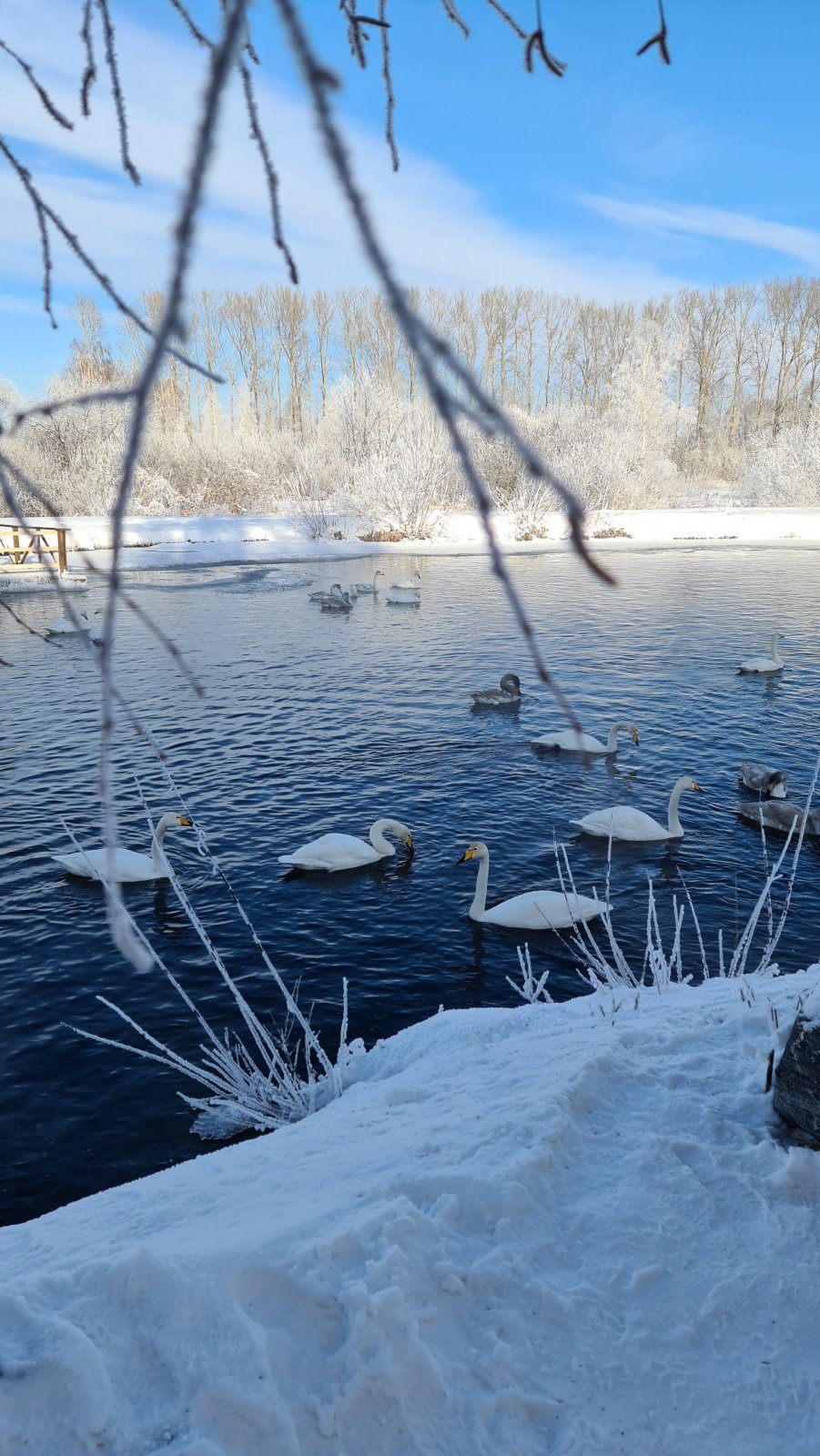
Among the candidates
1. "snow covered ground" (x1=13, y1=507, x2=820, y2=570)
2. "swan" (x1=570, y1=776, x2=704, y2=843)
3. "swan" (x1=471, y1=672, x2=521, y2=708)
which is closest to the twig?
"swan" (x1=570, y1=776, x2=704, y2=843)

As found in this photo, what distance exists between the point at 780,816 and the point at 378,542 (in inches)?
1445

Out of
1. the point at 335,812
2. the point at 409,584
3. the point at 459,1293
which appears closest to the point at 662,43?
the point at 459,1293

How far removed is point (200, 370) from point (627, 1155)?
3086 mm

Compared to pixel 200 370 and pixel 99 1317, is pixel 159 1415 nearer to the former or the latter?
pixel 99 1317

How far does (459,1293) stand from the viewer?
8.16 feet

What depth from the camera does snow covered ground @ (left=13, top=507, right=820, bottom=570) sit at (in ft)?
133

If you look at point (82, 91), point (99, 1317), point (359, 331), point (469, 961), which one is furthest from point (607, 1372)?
point (359, 331)

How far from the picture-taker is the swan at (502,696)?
1574 cm

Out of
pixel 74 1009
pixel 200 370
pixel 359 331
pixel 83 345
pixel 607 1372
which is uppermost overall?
pixel 359 331

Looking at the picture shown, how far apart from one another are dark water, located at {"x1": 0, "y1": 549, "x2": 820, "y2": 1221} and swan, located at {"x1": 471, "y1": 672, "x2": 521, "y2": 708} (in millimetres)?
305

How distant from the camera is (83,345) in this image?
3133mm

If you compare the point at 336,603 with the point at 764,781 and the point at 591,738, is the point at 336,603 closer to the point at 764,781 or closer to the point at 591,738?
the point at 591,738

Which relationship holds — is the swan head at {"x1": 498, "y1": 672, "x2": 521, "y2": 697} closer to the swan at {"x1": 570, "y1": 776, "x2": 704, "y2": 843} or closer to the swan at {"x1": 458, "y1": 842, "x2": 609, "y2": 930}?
the swan at {"x1": 570, "y1": 776, "x2": 704, "y2": 843}

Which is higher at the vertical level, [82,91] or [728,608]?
[82,91]
